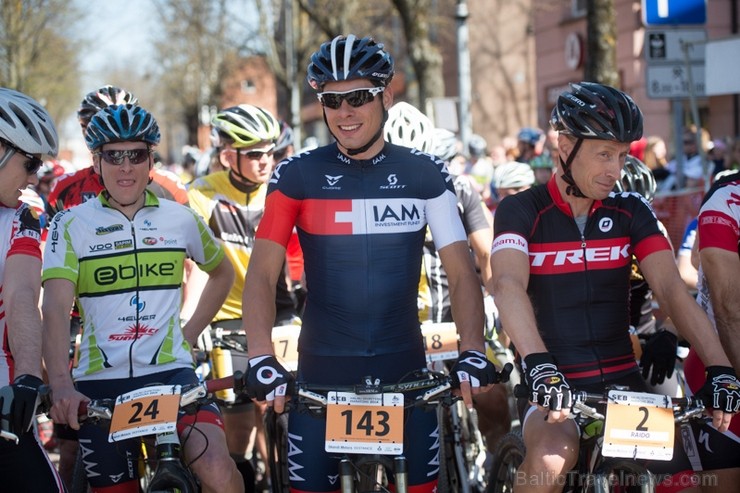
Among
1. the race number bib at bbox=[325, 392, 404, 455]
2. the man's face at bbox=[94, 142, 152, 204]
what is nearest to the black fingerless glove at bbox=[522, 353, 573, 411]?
the race number bib at bbox=[325, 392, 404, 455]

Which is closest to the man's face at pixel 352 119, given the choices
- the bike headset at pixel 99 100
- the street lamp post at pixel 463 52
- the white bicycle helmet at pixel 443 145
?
the bike headset at pixel 99 100

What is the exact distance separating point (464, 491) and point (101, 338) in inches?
97.4

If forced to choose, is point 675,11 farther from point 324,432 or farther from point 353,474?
point 353,474

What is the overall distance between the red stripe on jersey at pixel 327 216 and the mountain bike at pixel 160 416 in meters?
0.72

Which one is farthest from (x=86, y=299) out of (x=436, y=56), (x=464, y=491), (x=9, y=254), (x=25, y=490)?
(x=436, y=56)

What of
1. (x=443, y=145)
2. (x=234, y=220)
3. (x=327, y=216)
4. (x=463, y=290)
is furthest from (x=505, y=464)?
(x=443, y=145)

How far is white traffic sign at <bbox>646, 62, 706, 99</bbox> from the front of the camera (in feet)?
35.1

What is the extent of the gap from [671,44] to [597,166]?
7012 millimetres

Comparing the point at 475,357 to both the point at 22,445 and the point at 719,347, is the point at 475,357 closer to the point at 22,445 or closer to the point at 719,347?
the point at 719,347

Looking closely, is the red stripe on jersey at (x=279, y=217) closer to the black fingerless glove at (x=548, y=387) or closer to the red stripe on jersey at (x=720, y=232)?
the black fingerless glove at (x=548, y=387)

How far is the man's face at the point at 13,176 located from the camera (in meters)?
4.09

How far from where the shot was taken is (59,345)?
4.43 m

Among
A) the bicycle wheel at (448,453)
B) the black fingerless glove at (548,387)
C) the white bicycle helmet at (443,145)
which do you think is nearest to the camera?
the black fingerless glove at (548,387)

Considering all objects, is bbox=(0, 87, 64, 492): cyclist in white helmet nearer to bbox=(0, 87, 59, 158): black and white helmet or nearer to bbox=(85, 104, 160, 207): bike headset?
bbox=(0, 87, 59, 158): black and white helmet
